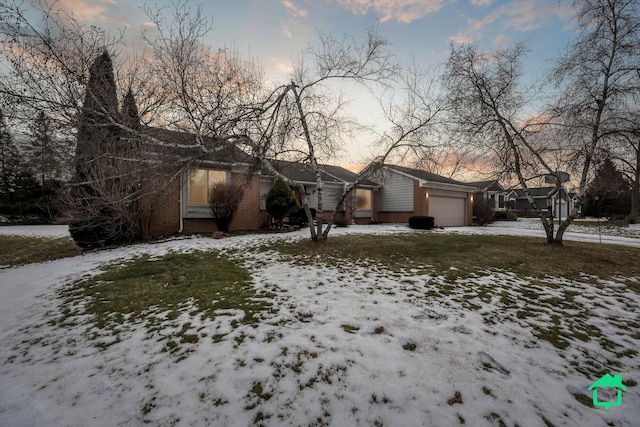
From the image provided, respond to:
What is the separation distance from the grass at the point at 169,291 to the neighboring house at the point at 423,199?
14.1m

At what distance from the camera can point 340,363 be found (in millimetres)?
2516

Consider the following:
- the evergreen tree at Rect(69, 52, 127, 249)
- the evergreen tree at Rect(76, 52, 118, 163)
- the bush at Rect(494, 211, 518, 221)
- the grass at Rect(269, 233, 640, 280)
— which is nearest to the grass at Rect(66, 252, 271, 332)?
the grass at Rect(269, 233, 640, 280)

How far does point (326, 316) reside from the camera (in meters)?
3.51

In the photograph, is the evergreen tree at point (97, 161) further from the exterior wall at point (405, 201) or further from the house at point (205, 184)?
the exterior wall at point (405, 201)

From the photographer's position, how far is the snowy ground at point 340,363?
6.45 feet

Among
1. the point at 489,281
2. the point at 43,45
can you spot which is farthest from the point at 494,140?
the point at 43,45

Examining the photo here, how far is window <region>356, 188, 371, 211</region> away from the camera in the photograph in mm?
19297

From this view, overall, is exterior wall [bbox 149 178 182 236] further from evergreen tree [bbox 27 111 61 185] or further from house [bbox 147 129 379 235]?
evergreen tree [bbox 27 111 61 185]

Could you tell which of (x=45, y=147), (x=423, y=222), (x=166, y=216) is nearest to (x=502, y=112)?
(x=423, y=222)

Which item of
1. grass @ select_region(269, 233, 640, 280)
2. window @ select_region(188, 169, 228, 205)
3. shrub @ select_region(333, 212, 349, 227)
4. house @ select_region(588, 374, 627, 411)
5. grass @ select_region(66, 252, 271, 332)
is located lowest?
house @ select_region(588, 374, 627, 411)

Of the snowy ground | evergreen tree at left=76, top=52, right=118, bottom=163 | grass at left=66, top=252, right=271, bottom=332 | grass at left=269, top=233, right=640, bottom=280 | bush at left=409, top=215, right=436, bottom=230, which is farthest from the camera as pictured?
bush at left=409, top=215, right=436, bottom=230

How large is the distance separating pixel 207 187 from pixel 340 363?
11.1 metres

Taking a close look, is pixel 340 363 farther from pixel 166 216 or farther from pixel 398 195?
pixel 398 195

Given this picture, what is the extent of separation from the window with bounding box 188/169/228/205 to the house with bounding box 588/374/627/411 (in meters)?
11.4
